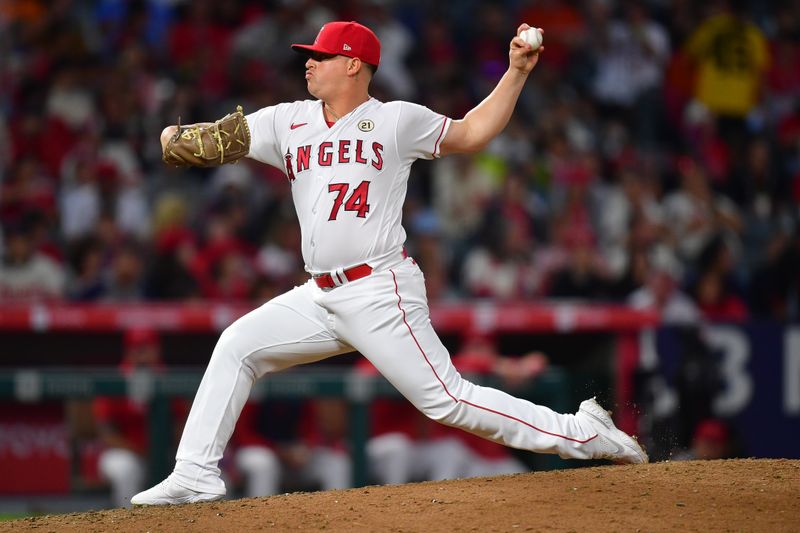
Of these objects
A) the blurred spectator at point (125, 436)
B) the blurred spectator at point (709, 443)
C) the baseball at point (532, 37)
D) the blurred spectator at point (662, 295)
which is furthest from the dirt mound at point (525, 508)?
the blurred spectator at point (662, 295)

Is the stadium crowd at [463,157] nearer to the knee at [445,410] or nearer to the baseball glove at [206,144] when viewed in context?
the baseball glove at [206,144]

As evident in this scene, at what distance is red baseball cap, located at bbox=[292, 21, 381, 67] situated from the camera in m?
4.73

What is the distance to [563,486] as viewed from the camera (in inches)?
193

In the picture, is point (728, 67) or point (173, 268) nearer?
point (173, 268)

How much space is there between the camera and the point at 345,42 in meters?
4.75

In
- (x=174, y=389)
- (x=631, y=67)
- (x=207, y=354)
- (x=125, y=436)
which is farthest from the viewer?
(x=631, y=67)

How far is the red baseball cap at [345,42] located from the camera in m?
4.73

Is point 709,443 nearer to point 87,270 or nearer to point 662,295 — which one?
point 662,295

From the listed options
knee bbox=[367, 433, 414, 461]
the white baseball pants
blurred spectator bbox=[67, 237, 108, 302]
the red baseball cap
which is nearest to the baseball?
the red baseball cap

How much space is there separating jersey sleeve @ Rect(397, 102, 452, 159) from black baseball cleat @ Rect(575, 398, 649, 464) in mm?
1180

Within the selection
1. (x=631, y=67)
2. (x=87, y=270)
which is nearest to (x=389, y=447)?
(x=87, y=270)

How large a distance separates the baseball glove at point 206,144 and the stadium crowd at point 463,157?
3591 millimetres

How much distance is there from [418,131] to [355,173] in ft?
0.97

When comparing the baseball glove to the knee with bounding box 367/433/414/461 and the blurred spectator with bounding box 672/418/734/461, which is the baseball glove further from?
the blurred spectator with bounding box 672/418/734/461
